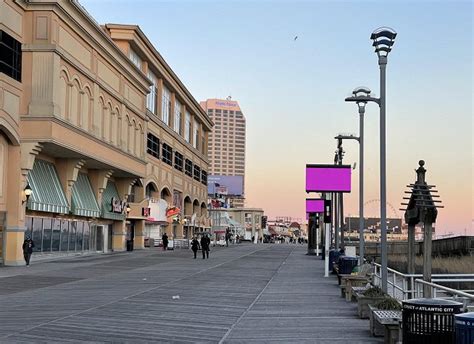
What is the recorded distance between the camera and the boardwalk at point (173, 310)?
12.0 m

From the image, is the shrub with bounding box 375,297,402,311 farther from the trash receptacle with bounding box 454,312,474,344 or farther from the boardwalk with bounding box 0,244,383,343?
the trash receptacle with bounding box 454,312,474,344

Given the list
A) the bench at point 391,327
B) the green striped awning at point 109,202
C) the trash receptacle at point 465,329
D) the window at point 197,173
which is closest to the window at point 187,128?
the window at point 197,173

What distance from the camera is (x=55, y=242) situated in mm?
40469

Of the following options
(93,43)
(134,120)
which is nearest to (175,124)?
(134,120)

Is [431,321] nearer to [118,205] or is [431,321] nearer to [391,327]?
[391,327]

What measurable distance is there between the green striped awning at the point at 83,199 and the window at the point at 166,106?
28.2 m

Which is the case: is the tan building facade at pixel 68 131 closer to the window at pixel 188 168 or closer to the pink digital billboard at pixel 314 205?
the pink digital billboard at pixel 314 205

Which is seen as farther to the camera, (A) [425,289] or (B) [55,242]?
(B) [55,242]

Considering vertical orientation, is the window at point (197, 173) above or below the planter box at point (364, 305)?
above

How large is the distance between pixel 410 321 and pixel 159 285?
15.1m

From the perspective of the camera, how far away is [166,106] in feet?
254

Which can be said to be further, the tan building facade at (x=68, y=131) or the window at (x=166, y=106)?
the window at (x=166, y=106)

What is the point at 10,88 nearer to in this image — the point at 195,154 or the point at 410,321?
the point at 410,321

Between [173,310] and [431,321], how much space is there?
8.71 meters
